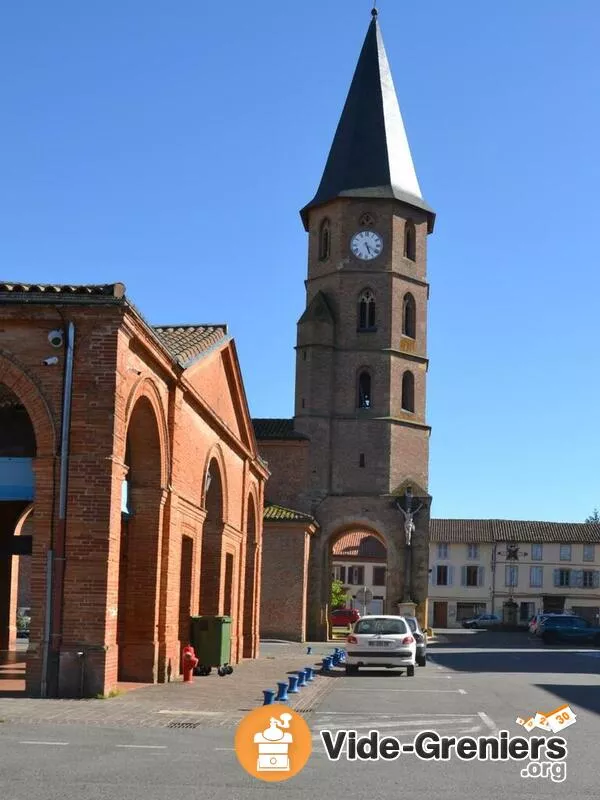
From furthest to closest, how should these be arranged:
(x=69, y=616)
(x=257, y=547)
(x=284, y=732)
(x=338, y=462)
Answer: (x=338, y=462), (x=257, y=547), (x=69, y=616), (x=284, y=732)

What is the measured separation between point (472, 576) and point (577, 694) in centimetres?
7061

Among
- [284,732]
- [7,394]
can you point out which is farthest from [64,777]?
[7,394]

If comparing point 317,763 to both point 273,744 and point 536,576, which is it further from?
point 536,576

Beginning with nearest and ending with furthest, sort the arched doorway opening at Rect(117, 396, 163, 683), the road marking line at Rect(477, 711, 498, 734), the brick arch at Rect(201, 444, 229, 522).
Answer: the road marking line at Rect(477, 711, 498, 734)
the arched doorway opening at Rect(117, 396, 163, 683)
the brick arch at Rect(201, 444, 229, 522)

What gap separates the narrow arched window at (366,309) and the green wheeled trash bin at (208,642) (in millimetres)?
33966

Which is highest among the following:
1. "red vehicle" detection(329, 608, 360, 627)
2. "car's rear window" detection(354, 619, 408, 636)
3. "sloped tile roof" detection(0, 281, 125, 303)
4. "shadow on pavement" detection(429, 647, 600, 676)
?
"sloped tile roof" detection(0, 281, 125, 303)

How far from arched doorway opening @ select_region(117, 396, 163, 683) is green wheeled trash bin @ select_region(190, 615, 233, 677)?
11.2 ft

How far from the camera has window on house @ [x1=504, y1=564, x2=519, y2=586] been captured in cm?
9156

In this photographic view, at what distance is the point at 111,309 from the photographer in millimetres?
17906

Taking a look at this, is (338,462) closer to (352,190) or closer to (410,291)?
(410,291)

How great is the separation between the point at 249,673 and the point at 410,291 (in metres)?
34.6

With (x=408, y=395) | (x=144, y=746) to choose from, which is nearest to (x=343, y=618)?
(x=408, y=395)

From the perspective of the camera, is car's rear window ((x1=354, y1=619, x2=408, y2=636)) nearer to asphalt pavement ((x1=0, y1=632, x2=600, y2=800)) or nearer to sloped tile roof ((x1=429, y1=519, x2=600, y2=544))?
asphalt pavement ((x1=0, y1=632, x2=600, y2=800))

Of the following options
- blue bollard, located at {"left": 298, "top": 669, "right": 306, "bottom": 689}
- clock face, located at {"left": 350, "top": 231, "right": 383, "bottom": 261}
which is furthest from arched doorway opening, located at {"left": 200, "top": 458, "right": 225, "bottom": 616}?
clock face, located at {"left": 350, "top": 231, "right": 383, "bottom": 261}
